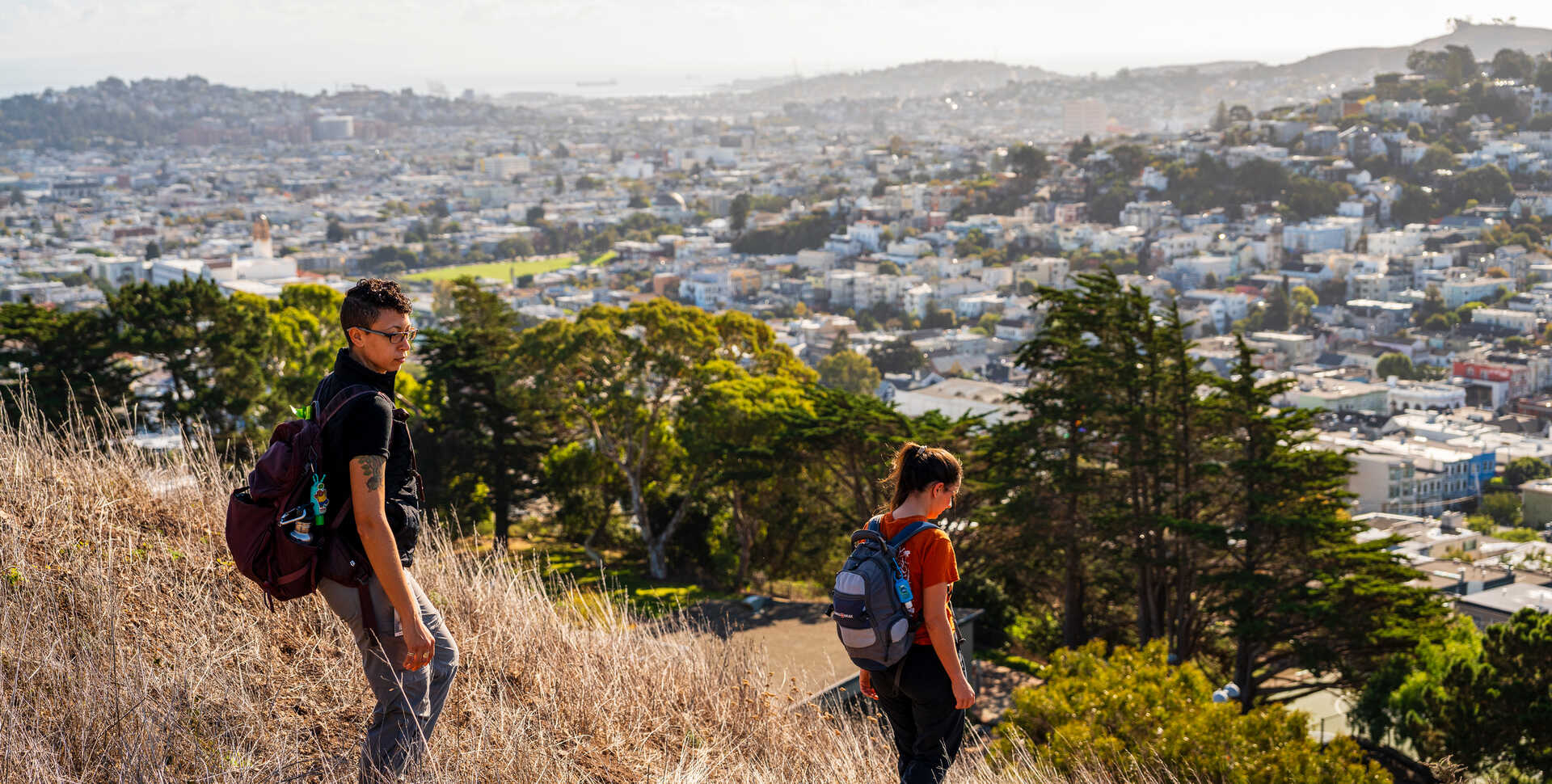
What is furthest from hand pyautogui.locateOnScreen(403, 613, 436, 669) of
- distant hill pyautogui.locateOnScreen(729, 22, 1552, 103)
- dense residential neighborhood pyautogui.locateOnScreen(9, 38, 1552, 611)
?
distant hill pyautogui.locateOnScreen(729, 22, 1552, 103)

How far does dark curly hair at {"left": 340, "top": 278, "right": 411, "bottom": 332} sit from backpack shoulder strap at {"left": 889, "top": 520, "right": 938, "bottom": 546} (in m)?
0.82

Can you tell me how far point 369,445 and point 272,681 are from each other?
31.6 inches

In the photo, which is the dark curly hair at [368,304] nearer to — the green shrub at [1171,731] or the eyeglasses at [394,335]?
the eyeglasses at [394,335]

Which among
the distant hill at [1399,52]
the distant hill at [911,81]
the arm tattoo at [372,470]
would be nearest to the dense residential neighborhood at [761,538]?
the arm tattoo at [372,470]

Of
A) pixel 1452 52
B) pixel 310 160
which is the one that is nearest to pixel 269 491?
pixel 1452 52

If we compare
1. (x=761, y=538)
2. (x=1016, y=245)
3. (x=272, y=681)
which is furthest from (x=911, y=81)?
(x=272, y=681)

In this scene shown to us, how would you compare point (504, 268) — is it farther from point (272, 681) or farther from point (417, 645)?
point (417, 645)

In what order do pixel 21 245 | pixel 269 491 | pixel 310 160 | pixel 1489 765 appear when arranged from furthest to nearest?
1. pixel 310 160
2. pixel 21 245
3. pixel 1489 765
4. pixel 269 491

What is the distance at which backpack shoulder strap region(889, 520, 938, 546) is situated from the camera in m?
2.10

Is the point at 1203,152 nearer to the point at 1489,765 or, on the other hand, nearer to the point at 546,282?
the point at 546,282

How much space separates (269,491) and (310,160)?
110586 mm

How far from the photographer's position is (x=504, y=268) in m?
63.2

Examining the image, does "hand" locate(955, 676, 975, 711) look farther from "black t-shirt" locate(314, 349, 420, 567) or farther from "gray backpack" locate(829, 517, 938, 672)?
"black t-shirt" locate(314, 349, 420, 567)

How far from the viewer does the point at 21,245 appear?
6019 cm
